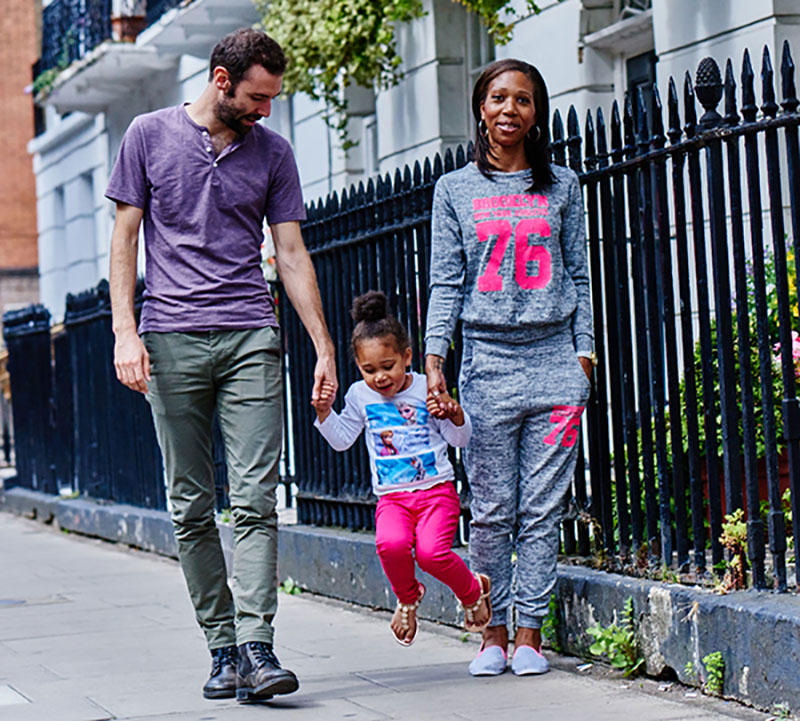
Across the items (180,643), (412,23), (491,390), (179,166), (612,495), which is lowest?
(180,643)

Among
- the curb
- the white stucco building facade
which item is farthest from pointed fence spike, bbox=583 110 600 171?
the curb

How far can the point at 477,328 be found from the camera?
525cm

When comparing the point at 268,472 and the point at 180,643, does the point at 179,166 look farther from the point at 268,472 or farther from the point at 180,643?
the point at 180,643

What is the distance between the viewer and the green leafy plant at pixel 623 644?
5.13 meters

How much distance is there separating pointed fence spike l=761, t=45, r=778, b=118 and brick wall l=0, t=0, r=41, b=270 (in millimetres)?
27865

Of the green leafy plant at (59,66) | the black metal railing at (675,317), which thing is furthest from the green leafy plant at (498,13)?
the green leafy plant at (59,66)

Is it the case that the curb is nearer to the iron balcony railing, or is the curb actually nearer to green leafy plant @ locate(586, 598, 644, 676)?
green leafy plant @ locate(586, 598, 644, 676)

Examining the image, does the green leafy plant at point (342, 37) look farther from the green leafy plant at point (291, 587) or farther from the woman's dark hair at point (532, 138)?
the woman's dark hair at point (532, 138)

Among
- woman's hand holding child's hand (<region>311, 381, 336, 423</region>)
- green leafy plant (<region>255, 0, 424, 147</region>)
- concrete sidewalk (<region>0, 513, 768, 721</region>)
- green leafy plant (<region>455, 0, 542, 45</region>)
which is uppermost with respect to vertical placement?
green leafy plant (<region>255, 0, 424, 147</region>)

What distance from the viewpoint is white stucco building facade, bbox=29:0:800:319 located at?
28.7ft

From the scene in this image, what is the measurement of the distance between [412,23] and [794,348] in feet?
24.4

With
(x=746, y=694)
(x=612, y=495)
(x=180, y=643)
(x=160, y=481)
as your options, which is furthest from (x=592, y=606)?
(x=160, y=481)

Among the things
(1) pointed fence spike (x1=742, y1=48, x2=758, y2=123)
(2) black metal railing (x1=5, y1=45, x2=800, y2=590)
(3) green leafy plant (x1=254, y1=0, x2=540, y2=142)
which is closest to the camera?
(1) pointed fence spike (x1=742, y1=48, x2=758, y2=123)

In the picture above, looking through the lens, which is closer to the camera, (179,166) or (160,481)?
(179,166)
